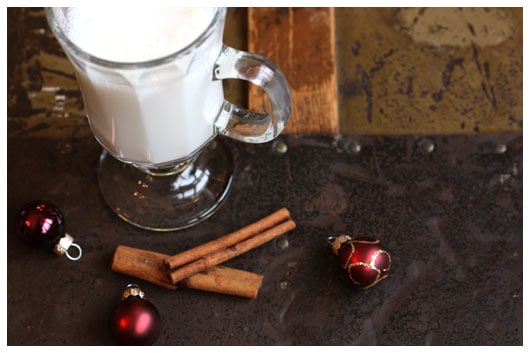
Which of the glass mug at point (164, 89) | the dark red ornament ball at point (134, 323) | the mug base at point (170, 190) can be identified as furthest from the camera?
the mug base at point (170, 190)

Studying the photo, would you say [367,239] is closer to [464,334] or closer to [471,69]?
[464,334]

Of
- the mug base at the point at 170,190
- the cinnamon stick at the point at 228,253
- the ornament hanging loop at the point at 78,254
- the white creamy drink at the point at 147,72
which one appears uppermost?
the white creamy drink at the point at 147,72

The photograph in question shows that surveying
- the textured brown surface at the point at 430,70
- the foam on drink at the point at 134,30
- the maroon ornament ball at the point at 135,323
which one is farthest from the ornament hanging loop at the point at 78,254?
the textured brown surface at the point at 430,70

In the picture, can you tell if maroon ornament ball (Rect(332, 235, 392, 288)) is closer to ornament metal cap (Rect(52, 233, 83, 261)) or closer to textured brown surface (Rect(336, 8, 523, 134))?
textured brown surface (Rect(336, 8, 523, 134))

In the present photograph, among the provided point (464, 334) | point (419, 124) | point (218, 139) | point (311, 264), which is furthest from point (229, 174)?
point (464, 334)

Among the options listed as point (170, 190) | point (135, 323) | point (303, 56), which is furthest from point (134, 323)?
point (303, 56)

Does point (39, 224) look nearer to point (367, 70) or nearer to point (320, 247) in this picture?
point (320, 247)

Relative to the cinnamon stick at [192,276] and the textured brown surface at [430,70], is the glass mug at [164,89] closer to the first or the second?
the cinnamon stick at [192,276]
